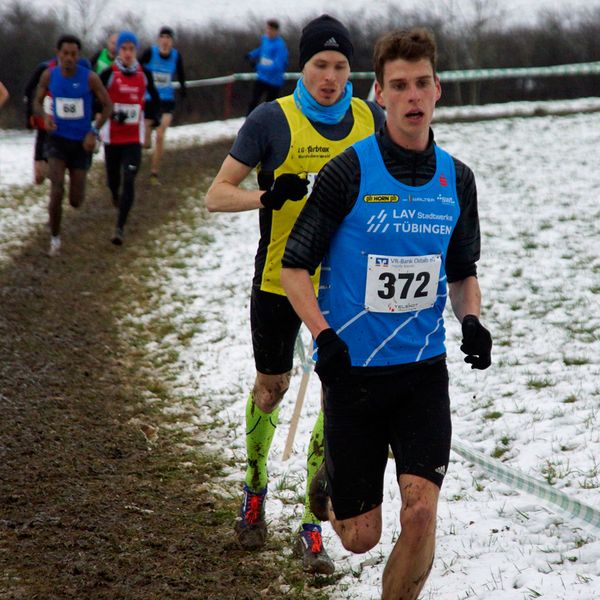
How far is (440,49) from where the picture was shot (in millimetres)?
27578

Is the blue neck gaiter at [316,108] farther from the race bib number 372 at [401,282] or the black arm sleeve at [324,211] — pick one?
the race bib number 372 at [401,282]

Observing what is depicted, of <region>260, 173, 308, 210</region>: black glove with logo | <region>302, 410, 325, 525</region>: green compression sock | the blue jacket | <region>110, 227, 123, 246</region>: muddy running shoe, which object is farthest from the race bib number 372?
the blue jacket

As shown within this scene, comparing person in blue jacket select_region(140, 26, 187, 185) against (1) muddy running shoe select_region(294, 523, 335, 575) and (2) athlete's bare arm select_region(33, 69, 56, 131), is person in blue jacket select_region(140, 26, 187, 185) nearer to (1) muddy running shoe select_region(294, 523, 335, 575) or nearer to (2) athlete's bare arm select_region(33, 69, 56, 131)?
(2) athlete's bare arm select_region(33, 69, 56, 131)

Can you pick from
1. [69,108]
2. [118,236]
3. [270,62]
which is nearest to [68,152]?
[69,108]

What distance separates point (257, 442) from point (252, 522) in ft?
1.26

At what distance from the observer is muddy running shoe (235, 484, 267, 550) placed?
14.7 feet

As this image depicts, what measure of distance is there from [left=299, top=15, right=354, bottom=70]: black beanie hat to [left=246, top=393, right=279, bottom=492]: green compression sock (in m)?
1.67

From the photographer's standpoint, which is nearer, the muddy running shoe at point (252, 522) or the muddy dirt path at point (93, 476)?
the muddy dirt path at point (93, 476)

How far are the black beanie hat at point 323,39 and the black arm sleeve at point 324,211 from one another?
1.04 metres

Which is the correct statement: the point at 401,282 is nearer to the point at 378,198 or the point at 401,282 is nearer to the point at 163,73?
the point at 378,198

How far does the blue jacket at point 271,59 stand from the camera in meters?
18.2

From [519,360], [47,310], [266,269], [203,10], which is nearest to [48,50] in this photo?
[203,10]

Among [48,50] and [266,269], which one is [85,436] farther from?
[48,50]

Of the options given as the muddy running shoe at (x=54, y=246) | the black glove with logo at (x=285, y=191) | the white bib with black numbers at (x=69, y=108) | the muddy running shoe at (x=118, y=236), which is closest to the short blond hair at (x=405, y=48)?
the black glove with logo at (x=285, y=191)
